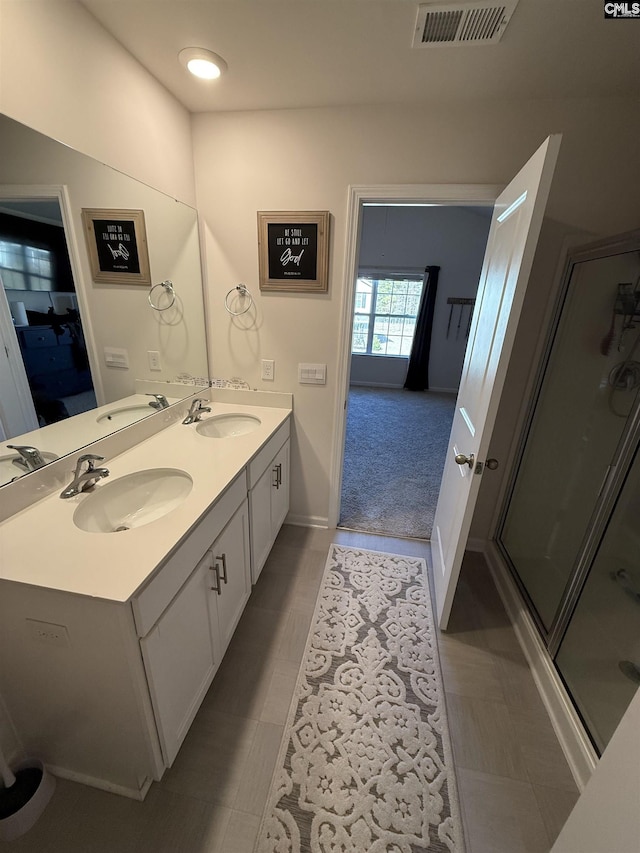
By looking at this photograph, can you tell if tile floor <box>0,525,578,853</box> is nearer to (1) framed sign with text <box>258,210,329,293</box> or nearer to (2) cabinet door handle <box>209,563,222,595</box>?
(2) cabinet door handle <box>209,563,222,595</box>

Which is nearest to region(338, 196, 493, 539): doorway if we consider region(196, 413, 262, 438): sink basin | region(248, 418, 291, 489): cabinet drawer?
region(248, 418, 291, 489): cabinet drawer

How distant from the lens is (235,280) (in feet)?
6.52

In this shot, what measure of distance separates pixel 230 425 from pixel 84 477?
938 millimetres

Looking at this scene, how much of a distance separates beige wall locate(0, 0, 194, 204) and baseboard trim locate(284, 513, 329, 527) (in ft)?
6.76

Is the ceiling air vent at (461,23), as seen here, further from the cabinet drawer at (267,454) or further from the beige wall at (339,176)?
the cabinet drawer at (267,454)

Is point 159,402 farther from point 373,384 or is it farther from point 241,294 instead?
point 373,384

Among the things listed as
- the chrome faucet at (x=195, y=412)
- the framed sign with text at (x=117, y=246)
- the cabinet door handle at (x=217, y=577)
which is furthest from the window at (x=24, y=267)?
the cabinet door handle at (x=217, y=577)

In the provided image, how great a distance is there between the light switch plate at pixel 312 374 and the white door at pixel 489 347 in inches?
31.5

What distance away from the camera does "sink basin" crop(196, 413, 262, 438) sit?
2.02m

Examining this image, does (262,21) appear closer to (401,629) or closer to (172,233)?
(172,233)

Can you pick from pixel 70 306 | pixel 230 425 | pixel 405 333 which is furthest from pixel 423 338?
pixel 70 306

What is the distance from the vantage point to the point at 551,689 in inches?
55.2

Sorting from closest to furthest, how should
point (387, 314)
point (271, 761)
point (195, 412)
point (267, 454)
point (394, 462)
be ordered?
1. point (271, 761)
2. point (267, 454)
3. point (195, 412)
4. point (394, 462)
5. point (387, 314)

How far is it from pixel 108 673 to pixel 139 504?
0.59 m
